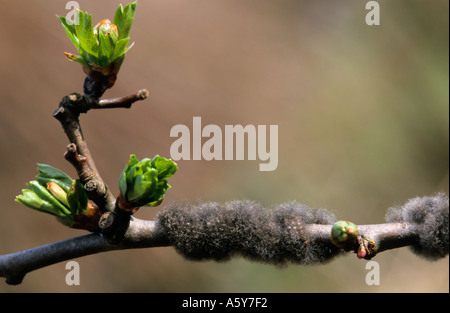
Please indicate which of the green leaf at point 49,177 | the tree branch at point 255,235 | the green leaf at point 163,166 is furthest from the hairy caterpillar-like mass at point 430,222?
the green leaf at point 49,177

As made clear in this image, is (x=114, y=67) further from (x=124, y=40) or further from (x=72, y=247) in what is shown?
(x=72, y=247)

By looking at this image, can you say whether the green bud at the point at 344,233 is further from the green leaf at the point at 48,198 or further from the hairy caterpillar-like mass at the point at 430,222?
the green leaf at the point at 48,198

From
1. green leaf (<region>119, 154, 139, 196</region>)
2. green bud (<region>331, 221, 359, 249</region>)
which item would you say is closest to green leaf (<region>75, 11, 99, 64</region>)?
green leaf (<region>119, 154, 139, 196</region>)

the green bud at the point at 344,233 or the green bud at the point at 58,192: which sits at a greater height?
the green bud at the point at 58,192

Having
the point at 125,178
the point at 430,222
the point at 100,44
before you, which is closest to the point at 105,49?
the point at 100,44

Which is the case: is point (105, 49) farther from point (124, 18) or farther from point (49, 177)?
point (49, 177)

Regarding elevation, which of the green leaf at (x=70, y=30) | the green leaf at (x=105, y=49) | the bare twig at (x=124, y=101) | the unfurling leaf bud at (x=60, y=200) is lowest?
the unfurling leaf bud at (x=60, y=200)
